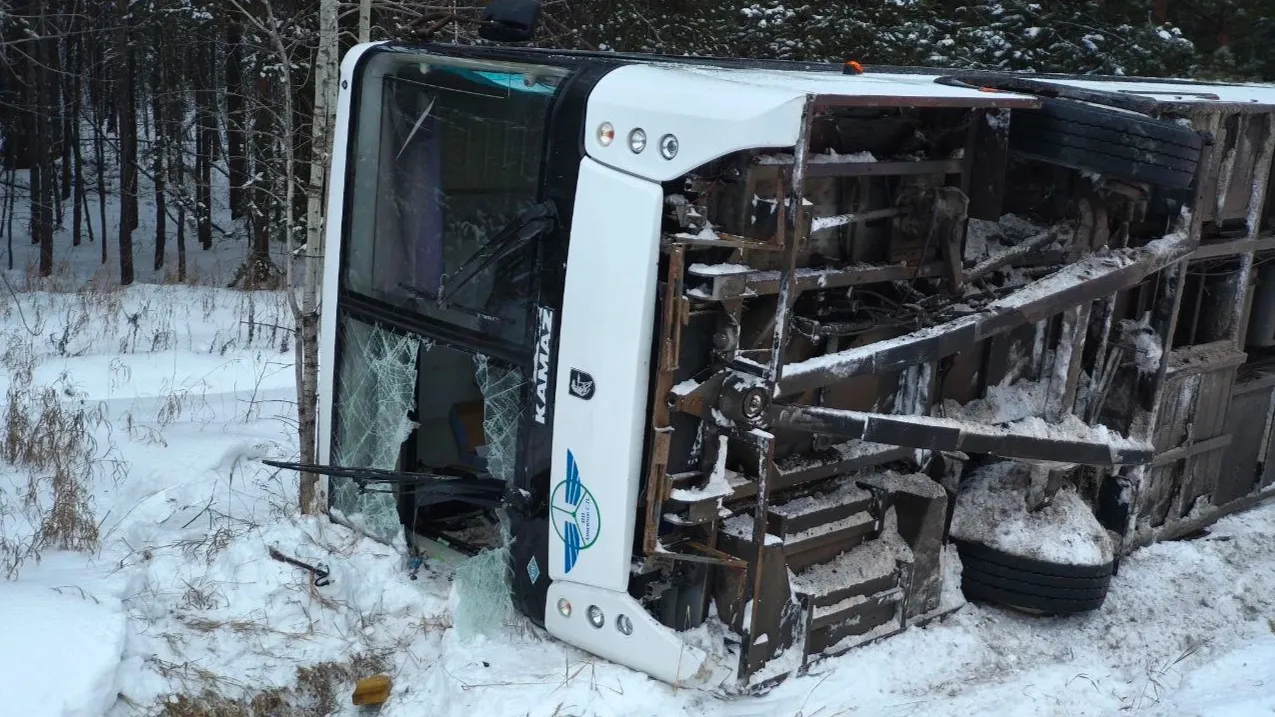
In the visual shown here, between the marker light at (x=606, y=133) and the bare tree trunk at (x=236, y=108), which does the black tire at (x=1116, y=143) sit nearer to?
the marker light at (x=606, y=133)

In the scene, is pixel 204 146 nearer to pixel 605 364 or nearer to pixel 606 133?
pixel 606 133

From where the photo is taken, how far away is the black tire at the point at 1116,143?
4422mm

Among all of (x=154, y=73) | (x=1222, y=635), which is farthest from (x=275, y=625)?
(x=154, y=73)

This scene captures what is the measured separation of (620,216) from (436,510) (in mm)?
2119

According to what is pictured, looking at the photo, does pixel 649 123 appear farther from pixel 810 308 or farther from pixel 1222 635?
pixel 1222 635

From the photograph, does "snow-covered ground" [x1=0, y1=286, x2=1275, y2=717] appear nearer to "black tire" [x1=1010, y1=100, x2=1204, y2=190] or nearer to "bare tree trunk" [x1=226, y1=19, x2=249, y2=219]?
"black tire" [x1=1010, y1=100, x2=1204, y2=190]

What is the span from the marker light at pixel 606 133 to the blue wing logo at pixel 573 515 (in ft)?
3.48

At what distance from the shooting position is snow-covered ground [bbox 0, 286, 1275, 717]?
3.88m

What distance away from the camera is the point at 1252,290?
6.50 metres

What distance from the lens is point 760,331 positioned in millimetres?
3977

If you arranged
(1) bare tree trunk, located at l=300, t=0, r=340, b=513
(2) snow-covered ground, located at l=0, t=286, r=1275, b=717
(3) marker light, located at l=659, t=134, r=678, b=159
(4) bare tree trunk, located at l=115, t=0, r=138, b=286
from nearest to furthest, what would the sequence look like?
(3) marker light, located at l=659, t=134, r=678, b=159 → (2) snow-covered ground, located at l=0, t=286, r=1275, b=717 → (1) bare tree trunk, located at l=300, t=0, r=340, b=513 → (4) bare tree trunk, located at l=115, t=0, r=138, b=286

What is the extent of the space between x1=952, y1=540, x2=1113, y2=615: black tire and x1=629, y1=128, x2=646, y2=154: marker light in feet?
8.12

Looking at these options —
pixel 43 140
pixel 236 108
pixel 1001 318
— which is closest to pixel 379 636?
pixel 1001 318

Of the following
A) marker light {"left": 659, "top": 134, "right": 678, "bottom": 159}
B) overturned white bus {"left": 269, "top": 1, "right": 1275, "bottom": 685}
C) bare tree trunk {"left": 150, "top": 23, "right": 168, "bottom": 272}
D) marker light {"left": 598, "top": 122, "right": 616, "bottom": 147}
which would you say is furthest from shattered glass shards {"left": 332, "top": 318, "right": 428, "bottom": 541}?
bare tree trunk {"left": 150, "top": 23, "right": 168, "bottom": 272}
